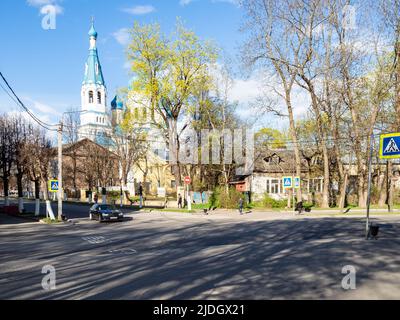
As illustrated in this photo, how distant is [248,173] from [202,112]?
36.7 ft

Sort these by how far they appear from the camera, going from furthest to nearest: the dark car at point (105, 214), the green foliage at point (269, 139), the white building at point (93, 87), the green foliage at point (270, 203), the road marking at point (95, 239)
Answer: the white building at point (93, 87), the green foliage at point (269, 139), the green foliage at point (270, 203), the dark car at point (105, 214), the road marking at point (95, 239)

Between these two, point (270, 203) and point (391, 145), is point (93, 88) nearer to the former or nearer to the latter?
point (270, 203)

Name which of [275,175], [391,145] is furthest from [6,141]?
[391,145]

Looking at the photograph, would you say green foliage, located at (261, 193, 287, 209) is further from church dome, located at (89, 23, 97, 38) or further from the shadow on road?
church dome, located at (89, 23, 97, 38)

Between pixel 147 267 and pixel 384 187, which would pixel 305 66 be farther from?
pixel 147 267

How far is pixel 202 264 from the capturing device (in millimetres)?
11320

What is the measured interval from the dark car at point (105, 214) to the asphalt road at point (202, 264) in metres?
6.30

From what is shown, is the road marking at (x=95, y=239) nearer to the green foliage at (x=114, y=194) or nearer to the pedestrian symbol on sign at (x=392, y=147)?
the pedestrian symbol on sign at (x=392, y=147)

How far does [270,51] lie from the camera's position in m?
36.0

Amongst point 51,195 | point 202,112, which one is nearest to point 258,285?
point 202,112

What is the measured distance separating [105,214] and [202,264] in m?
16.3

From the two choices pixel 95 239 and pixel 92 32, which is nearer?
pixel 95 239

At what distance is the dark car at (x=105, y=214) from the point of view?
26.0 m

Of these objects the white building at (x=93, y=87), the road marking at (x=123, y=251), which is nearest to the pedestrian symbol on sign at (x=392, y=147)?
the road marking at (x=123, y=251)
